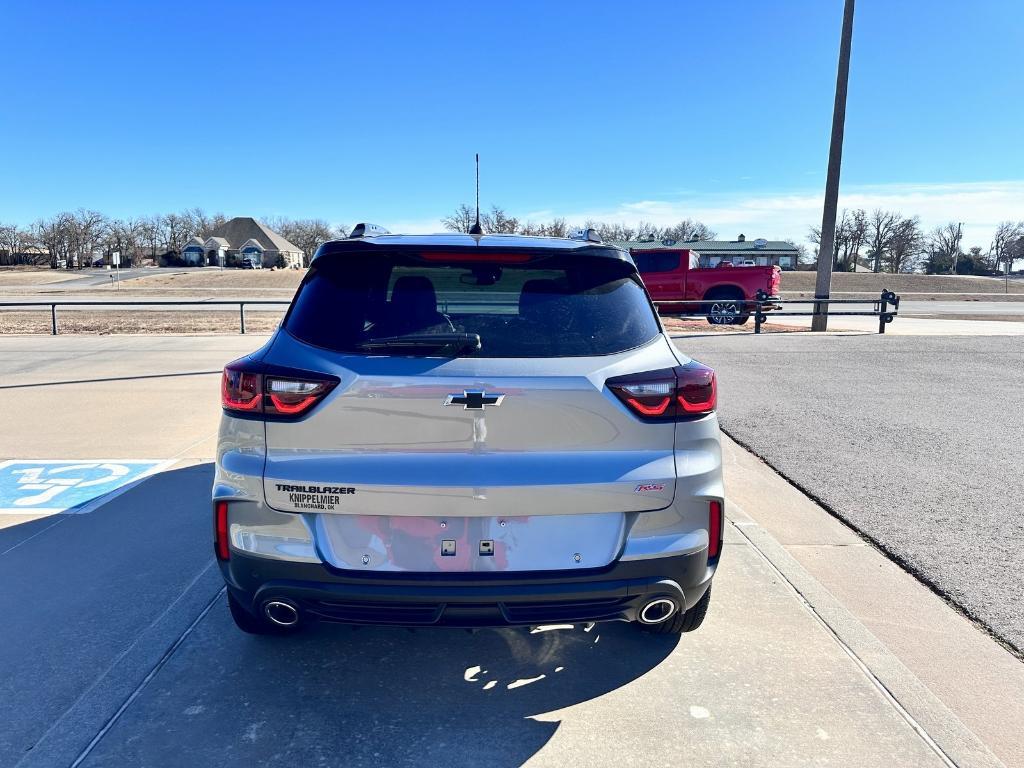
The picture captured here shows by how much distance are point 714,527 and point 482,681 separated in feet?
3.69

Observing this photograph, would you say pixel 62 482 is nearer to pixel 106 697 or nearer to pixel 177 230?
pixel 106 697

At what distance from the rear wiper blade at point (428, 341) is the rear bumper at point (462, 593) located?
782 mm

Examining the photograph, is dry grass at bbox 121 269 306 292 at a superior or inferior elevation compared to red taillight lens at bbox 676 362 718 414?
inferior

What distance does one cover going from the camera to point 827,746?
8.44 feet

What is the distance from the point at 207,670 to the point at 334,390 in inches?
56.2

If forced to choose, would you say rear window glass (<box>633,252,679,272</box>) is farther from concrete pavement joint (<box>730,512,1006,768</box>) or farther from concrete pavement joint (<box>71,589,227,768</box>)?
concrete pavement joint (<box>71,589,227,768</box>)

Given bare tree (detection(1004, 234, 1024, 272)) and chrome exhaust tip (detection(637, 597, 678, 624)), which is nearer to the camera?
chrome exhaust tip (detection(637, 597, 678, 624))

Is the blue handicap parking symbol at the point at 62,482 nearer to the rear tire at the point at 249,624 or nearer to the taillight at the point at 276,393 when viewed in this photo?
the rear tire at the point at 249,624

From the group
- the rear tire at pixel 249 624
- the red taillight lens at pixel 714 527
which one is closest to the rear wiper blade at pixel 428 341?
the red taillight lens at pixel 714 527

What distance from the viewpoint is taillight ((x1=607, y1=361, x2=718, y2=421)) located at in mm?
2578

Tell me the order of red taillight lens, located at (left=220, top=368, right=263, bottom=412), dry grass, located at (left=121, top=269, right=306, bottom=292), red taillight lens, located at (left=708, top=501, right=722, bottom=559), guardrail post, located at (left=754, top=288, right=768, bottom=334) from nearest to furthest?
red taillight lens, located at (left=220, top=368, right=263, bottom=412)
red taillight lens, located at (left=708, top=501, right=722, bottom=559)
guardrail post, located at (left=754, top=288, right=768, bottom=334)
dry grass, located at (left=121, top=269, right=306, bottom=292)

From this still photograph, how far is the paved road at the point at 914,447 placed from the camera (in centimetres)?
417

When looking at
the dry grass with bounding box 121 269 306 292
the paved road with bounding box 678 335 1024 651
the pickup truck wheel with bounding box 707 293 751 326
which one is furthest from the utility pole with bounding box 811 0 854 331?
the dry grass with bounding box 121 269 306 292

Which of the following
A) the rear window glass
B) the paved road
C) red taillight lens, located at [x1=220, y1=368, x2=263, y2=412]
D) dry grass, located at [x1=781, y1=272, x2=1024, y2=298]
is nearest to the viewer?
red taillight lens, located at [x1=220, y1=368, x2=263, y2=412]
